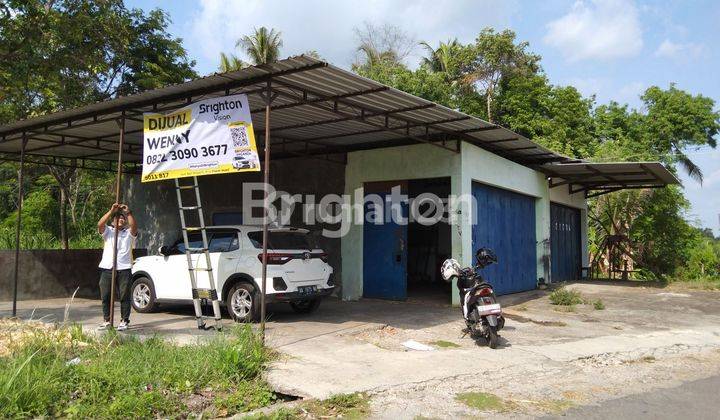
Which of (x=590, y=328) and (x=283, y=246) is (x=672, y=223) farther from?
(x=283, y=246)

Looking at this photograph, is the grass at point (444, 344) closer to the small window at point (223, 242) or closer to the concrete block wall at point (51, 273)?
the small window at point (223, 242)

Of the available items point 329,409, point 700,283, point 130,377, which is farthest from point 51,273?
point 700,283

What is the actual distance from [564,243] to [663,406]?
12.8 m

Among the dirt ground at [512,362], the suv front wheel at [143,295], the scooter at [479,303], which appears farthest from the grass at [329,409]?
the suv front wheel at [143,295]

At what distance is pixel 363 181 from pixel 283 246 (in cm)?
391

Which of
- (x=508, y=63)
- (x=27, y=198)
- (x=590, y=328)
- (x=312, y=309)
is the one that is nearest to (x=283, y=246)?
(x=312, y=309)

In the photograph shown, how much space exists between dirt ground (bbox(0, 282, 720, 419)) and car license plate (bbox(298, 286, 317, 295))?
0.51m

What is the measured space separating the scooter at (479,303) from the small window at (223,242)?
353 cm

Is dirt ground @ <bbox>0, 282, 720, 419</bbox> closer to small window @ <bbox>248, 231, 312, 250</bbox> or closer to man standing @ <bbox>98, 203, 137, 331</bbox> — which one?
man standing @ <bbox>98, 203, 137, 331</bbox>

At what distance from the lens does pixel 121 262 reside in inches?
320

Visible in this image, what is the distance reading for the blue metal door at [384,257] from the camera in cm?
1177

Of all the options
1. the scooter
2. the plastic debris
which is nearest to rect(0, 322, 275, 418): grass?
the plastic debris

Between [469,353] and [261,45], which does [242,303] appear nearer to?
[469,353]

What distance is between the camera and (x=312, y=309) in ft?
33.4
